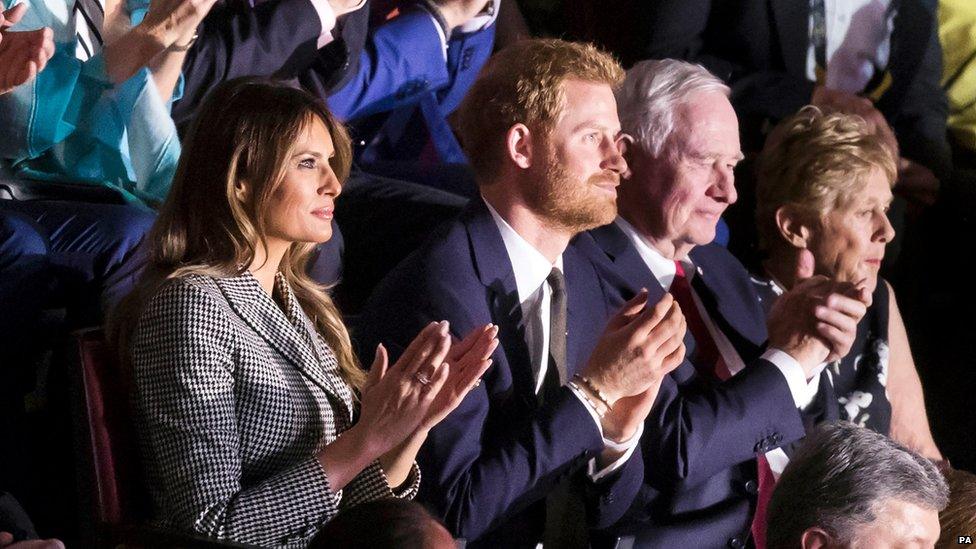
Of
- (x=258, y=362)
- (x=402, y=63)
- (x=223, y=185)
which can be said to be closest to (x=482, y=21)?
(x=402, y=63)

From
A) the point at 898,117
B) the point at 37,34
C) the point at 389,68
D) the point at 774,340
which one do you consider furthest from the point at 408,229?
the point at 898,117

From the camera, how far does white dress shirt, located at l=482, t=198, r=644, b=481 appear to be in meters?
2.59

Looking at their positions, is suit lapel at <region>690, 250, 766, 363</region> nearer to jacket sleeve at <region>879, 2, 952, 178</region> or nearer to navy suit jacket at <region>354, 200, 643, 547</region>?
navy suit jacket at <region>354, 200, 643, 547</region>

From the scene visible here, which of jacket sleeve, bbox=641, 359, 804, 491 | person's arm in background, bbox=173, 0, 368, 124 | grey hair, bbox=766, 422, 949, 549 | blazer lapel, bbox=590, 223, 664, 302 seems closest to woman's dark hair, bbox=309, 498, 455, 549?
grey hair, bbox=766, 422, 949, 549

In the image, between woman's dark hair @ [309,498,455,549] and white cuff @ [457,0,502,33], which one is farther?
white cuff @ [457,0,502,33]

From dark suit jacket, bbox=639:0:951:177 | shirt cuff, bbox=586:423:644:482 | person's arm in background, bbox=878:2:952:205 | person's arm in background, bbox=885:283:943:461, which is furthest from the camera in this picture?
person's arm in background, bbox=878:2:952:205

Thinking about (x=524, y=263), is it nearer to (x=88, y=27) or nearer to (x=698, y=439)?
(x=698, y=439)

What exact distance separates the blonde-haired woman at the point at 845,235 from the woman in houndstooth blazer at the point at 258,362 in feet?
4.44

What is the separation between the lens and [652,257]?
122 inches

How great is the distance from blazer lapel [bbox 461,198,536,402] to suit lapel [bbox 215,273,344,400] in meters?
0.39

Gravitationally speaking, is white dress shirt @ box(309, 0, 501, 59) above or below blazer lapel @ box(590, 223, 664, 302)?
above

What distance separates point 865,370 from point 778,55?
99cm

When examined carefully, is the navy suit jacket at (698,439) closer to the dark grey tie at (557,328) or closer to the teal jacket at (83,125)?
the dark grey tie at (557,328)

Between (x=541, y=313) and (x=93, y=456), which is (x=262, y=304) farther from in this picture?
(x=541, y=313)
